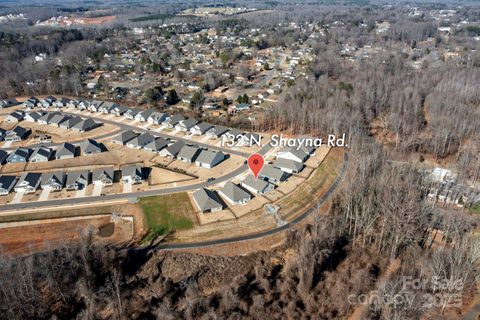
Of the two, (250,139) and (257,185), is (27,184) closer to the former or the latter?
(257,185)

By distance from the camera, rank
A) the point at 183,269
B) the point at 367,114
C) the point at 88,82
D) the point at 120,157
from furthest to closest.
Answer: the point at 88,82 < the point at 367,114 < the point at 120,157 < the point at 183,269

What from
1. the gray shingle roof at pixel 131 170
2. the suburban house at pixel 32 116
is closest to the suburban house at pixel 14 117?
the suburban house at pixel 32 116

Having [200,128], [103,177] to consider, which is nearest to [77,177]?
[103,177]

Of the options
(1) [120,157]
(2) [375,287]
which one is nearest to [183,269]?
(2) [375,287]

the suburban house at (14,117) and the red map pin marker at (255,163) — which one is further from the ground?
the suburban house at (14,117)

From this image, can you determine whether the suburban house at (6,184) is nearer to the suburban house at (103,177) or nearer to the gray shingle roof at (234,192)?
the suburban house at (103,177)

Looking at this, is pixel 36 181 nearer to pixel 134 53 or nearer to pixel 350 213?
pixel 350 213
